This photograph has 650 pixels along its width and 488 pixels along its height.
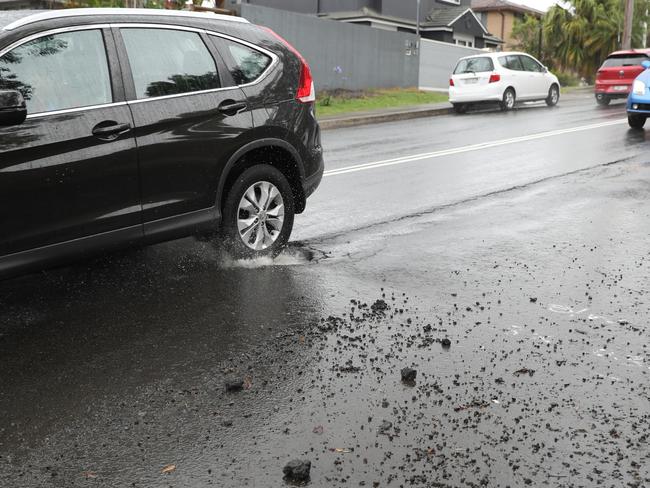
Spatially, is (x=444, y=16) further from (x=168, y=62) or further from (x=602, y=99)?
(x=168, y=62)

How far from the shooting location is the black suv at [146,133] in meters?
4.82

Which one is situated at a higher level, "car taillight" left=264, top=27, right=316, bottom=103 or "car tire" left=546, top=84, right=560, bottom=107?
"car taillight" left=264, top=27, right=316, bottom=103

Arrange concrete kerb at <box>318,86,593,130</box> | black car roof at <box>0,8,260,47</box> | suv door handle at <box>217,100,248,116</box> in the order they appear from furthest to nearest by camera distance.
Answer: concrete kerb at <box>318,86,593,130</box>
suv door handle at <box>217,100,248,116</box>
black car roof at <box>0,8,260,47</box>

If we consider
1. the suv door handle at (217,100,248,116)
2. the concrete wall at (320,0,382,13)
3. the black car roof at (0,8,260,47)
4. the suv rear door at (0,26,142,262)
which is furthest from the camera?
the concrete wall at (320,0,382,13)

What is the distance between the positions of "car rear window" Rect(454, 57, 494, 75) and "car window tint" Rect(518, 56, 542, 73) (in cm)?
159

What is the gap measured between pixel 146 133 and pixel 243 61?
4.03 ft

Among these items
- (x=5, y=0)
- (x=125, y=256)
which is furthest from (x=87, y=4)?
(x=125, y=256)

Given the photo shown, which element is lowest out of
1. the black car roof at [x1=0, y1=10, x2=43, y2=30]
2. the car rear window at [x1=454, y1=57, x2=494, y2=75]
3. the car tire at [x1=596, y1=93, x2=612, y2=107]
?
the car tire at [x1=596, y1=93, x2=612, y2=107]

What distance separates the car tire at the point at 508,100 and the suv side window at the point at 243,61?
17628 mm

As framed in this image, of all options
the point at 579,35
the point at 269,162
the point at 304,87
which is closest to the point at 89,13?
the point at 269,162

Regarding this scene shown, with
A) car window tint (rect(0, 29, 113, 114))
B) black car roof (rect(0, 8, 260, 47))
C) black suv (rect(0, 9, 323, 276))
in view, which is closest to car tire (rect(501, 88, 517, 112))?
black suv (rect(0, 9, 323, 276))

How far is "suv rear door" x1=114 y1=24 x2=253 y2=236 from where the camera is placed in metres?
5.43

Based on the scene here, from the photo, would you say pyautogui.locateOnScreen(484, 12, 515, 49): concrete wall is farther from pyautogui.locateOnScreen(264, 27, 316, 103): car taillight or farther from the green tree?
pyautogui.locateOnScreen(264, 27, 316, 103): car taillight

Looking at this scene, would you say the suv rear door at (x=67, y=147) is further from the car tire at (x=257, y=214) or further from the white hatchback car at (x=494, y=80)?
the white hatchback car at (x=494, y=80)
